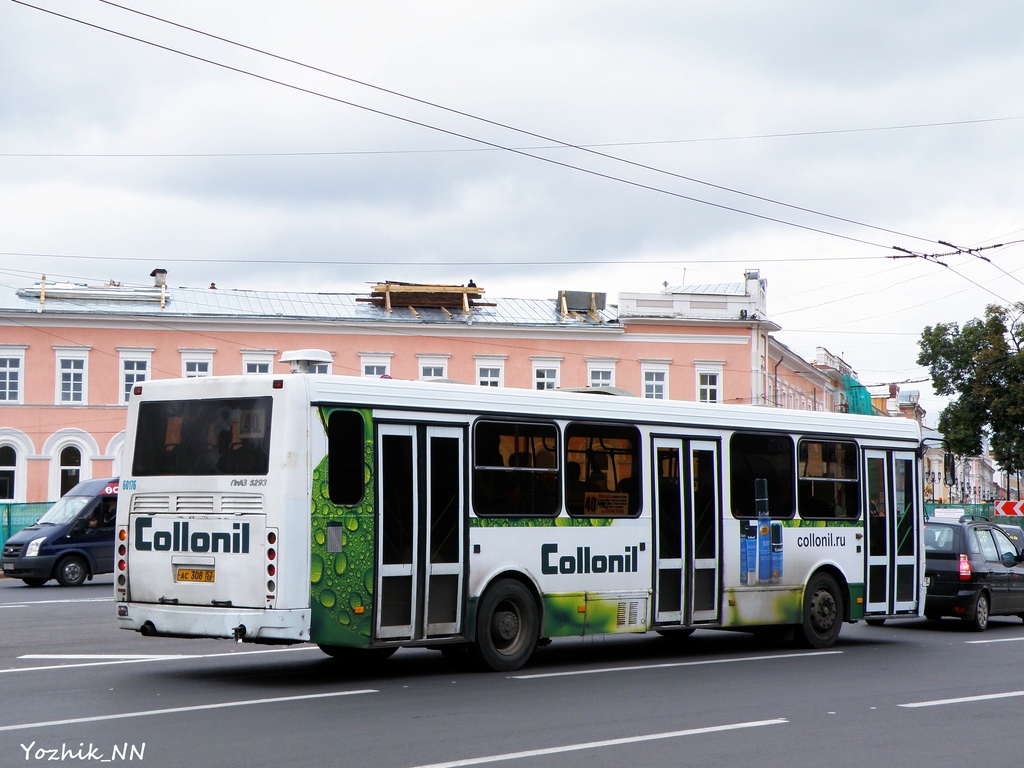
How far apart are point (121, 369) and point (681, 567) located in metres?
44.1

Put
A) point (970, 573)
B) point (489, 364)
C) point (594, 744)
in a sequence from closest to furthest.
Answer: point (594, 744) < point (970, 573) < point (489, 364)

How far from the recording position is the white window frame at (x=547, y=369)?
191ft

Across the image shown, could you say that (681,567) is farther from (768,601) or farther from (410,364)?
(410,364)

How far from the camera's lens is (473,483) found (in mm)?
12883

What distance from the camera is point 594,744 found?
348 inches

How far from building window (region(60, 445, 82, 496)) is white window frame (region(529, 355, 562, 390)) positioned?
1983 centimetres

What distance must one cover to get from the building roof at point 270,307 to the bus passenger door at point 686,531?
42.6 meters

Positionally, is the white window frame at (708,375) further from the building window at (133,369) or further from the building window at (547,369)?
the building window at (133,369)

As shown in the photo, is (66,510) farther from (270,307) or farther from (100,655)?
(270,307)

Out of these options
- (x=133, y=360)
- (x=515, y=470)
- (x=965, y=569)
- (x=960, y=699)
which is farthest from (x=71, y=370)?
(x=960, y=699)

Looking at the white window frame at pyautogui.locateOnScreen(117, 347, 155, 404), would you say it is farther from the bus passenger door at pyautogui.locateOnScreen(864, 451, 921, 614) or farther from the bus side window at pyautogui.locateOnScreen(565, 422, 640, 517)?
the bus side window at pyautogui.locateOnScreen(565, 422, 640, 517)

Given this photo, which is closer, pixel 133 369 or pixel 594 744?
pixel 594 744

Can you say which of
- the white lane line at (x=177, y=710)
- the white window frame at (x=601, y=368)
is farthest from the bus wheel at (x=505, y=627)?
the white window frame at (x=601, y=368)

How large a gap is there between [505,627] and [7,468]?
45612mm
